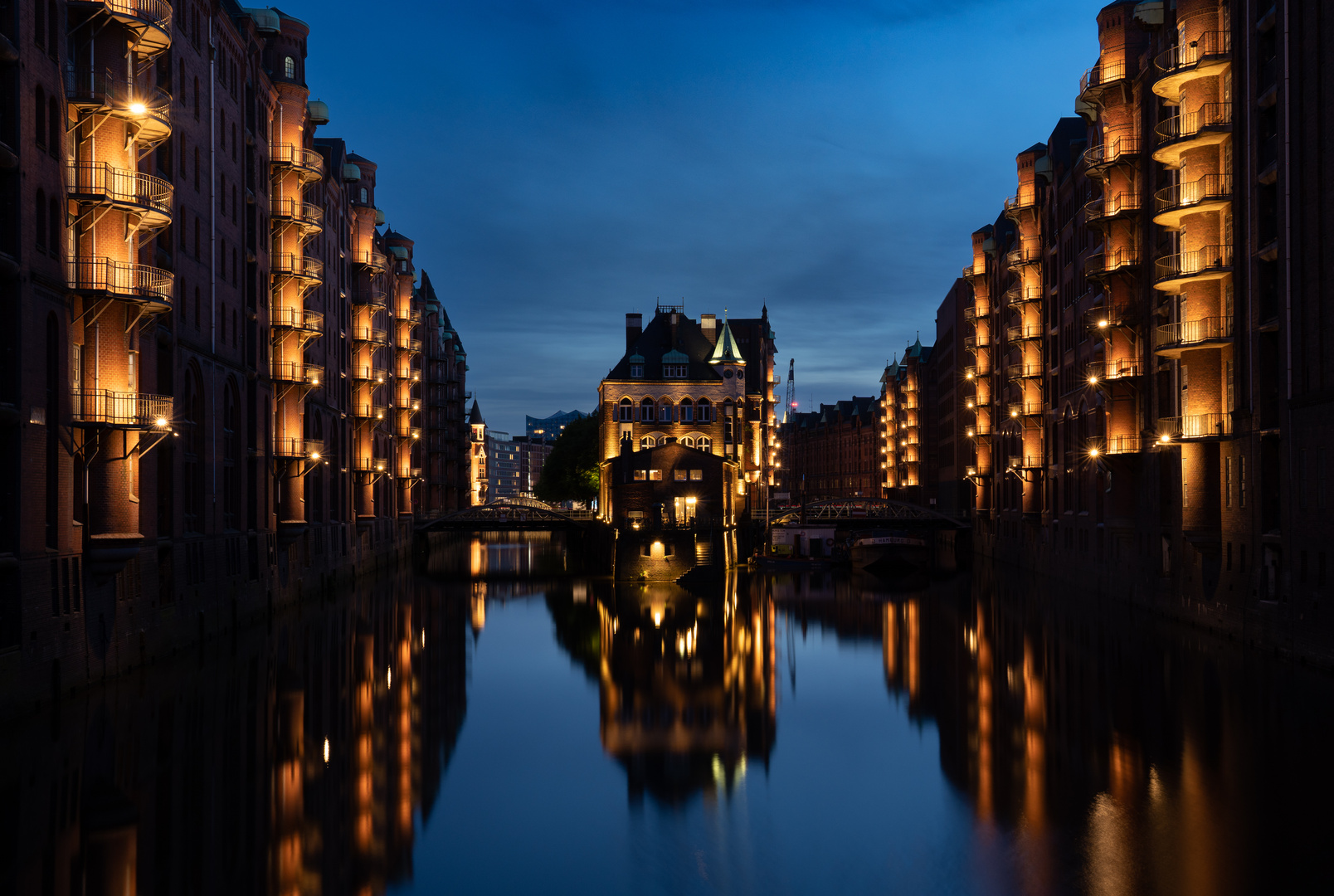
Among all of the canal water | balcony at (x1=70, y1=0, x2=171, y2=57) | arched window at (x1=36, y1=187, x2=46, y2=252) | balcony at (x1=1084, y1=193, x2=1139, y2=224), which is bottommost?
the canal water

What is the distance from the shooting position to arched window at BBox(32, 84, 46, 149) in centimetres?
2984

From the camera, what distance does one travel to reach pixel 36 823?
2028 cm

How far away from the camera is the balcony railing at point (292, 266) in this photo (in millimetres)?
56031

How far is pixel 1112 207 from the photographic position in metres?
54.0

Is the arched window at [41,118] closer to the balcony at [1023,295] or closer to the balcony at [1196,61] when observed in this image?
the balcony at [1196,61]

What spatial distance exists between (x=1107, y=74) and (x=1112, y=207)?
19.6 ft

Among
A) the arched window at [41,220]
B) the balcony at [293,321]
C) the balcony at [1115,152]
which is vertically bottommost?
the arched window at [41,220]

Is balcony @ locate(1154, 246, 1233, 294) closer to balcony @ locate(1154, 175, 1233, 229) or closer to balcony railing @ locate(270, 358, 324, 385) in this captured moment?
balcony @ locate(1154, 175, 1233, 229)

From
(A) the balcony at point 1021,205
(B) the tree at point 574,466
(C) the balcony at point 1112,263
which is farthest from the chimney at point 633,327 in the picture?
(C) the balcony at point 1112,263

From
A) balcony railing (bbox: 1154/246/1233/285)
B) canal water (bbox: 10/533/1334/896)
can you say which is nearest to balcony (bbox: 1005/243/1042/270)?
balcony railing (bbox: 1154/246/1233/285)

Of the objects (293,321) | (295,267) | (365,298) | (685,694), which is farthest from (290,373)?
(685,694)

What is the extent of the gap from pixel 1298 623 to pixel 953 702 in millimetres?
11310

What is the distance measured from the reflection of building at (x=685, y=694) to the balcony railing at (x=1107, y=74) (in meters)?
28.8

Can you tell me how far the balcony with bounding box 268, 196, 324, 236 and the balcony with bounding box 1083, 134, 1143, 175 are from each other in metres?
36.8
